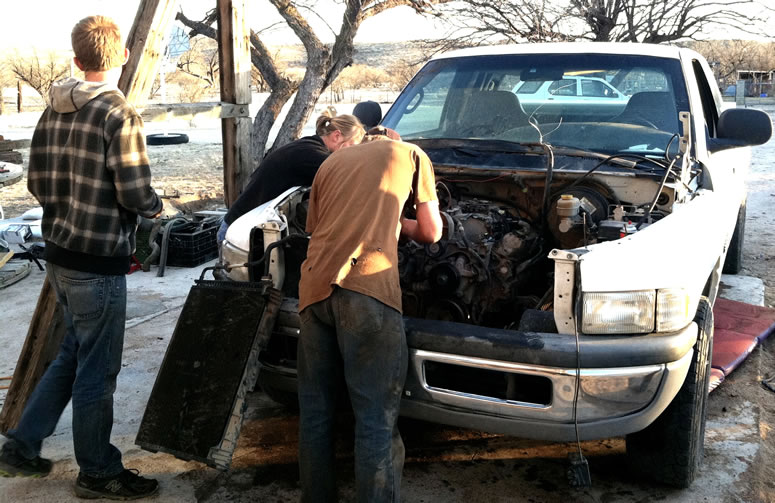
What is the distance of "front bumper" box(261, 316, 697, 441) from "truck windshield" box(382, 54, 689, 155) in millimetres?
1661

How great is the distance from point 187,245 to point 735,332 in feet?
16.1

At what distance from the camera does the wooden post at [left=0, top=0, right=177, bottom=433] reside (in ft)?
12.4

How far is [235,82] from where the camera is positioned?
5.78 m

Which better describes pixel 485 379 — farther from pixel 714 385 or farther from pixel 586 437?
→ pixel 714 385

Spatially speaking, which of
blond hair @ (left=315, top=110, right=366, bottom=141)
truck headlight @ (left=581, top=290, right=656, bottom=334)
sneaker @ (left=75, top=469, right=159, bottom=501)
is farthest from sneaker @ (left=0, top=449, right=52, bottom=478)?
truck headlight @ (left=581, top=290, right=656, bottom=334)

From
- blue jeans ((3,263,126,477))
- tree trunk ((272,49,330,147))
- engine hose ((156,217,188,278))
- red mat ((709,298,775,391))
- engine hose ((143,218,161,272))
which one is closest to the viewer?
blue jeans ((3,263,126,477))

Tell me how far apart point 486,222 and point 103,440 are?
2096 mm

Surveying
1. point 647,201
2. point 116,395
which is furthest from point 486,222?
point 116,395

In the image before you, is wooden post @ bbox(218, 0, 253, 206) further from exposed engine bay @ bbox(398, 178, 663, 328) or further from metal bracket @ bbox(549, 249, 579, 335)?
metal bracket @ bbox(549, 249, 579, 335)

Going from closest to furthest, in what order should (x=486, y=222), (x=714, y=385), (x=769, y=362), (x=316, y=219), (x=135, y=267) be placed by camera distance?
(x=316, y=219), (x=486, y=222), (x=714, y=385), (x=769, y=362), (x=135, y=267)

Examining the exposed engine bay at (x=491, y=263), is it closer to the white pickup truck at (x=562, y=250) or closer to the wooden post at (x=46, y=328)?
the white pickup truck at (x=562, y=250)

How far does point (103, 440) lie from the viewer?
3.24 metres

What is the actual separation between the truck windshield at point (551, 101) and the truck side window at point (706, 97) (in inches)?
30.0

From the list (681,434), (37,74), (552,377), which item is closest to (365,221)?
(552,377)
